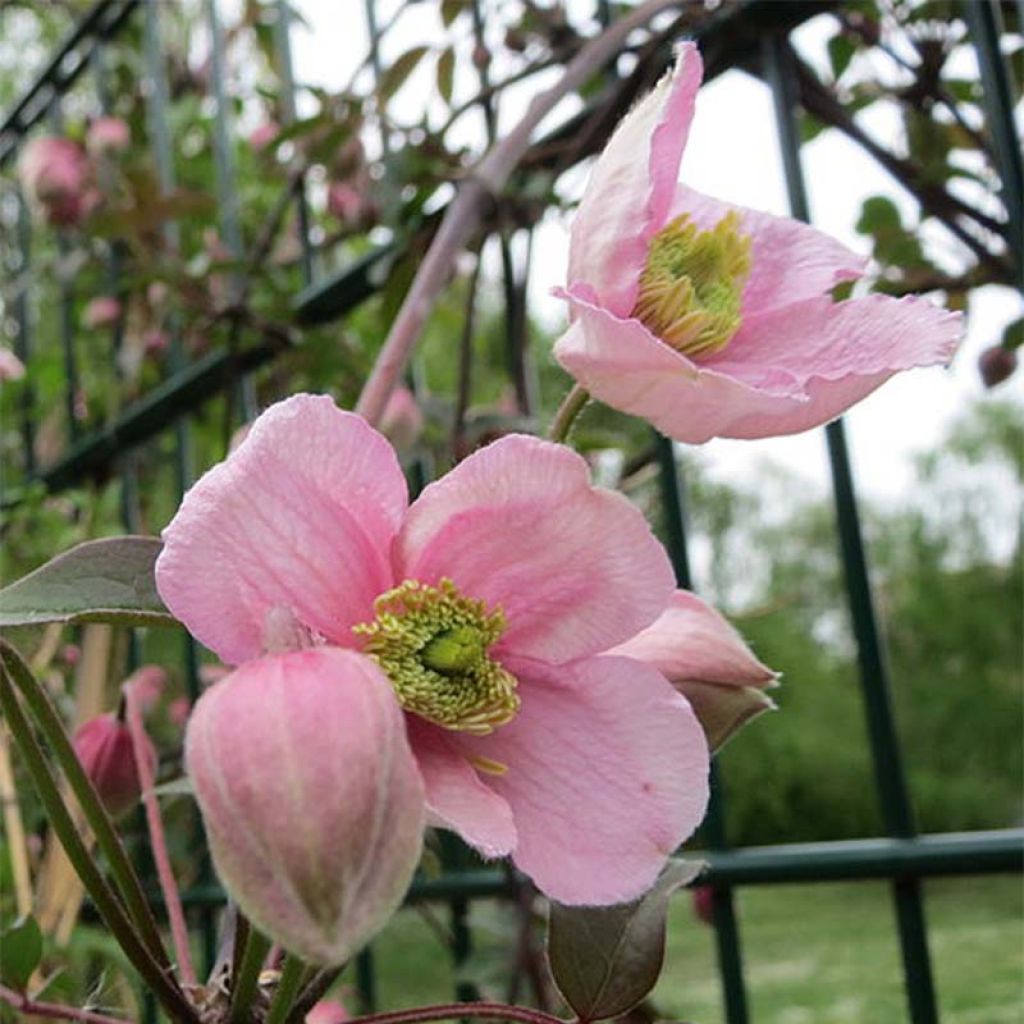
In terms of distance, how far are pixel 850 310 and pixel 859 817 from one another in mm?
5195

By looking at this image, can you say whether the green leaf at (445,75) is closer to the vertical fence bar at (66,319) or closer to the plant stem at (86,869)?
the plant stem at (86,869)

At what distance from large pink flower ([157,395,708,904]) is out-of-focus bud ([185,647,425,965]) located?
0.03 metres

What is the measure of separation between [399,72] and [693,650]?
1.96 ft

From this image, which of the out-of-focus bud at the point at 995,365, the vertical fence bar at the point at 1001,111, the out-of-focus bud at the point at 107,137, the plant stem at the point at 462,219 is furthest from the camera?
the out-of-focus bud at the point at 107,137

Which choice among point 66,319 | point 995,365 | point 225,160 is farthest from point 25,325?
point 995,365

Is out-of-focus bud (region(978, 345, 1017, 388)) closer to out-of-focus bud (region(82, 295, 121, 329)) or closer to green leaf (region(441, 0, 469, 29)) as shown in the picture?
green leaf (region(441, 0, 469, 29))

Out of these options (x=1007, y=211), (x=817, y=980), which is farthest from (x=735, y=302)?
(x=817, y=980)

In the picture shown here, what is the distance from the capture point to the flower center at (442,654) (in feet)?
0.78

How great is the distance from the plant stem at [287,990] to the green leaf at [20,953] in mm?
107

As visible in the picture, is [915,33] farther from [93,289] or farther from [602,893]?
[93,289]

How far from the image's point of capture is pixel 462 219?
0.52 meters

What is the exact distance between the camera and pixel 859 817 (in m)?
5.20

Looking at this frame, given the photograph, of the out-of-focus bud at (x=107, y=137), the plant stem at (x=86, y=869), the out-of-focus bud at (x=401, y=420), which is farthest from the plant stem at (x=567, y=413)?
the out-of-focus bud at (x=107, y=137)

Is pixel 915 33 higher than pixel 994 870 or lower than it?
higher
